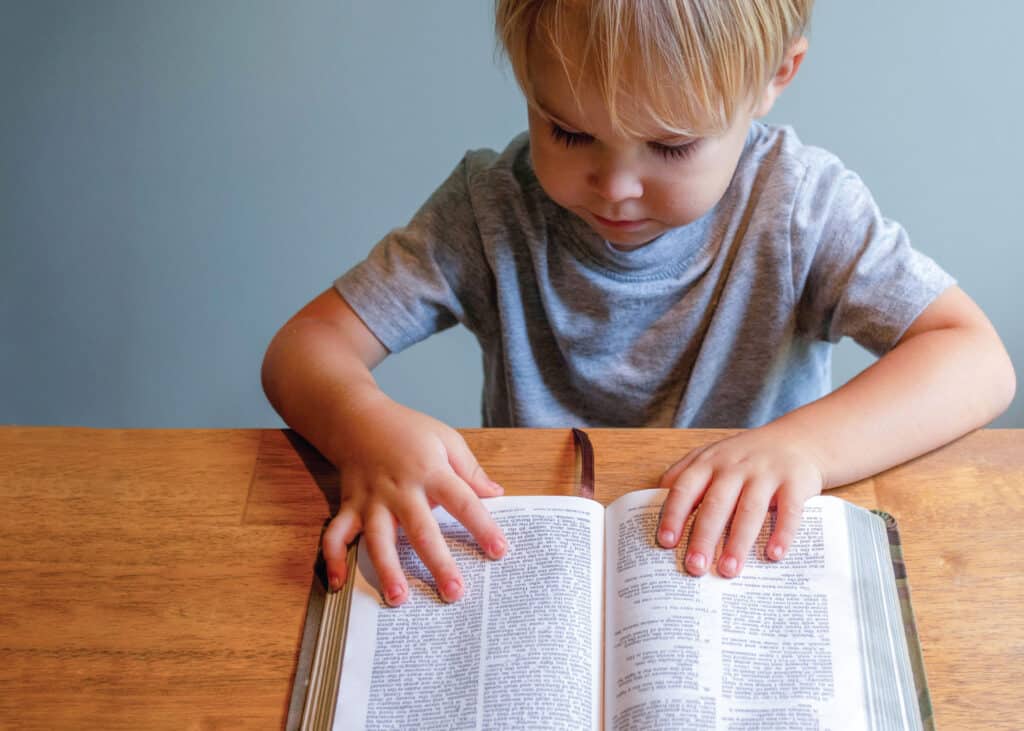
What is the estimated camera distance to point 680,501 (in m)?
0.61

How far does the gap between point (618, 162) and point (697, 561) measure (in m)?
0.28

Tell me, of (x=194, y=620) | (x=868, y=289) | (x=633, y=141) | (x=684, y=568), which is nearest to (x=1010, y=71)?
(x=868, y=289)

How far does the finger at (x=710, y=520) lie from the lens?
0.58m

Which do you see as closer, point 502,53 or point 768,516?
point 768,516

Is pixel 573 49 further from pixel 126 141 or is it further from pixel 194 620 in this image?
pixel 126 141

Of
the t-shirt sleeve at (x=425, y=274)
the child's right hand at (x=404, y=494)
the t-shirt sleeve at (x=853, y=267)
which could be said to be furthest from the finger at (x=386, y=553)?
the t-shirt sleeve at (x=853, y=267)

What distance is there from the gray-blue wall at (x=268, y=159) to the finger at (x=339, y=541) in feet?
2.64

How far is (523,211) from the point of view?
0.86m

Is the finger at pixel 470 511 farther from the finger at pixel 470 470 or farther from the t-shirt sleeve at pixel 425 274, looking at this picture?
the t-shirt sleeve at pixel 425 274

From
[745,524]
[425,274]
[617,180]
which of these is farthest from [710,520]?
[425,274]

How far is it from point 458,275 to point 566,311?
10 cm

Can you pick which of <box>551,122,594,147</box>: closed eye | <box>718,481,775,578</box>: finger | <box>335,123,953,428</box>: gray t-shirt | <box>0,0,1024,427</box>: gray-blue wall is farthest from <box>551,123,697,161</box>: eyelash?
<box>0,0,1024,427</box>: gray-blue wall

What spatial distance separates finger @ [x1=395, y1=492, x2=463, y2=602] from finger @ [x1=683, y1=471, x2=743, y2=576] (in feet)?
0.44

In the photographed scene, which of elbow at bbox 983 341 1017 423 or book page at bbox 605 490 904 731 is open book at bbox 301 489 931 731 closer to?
book page at bbox 605 490 904 731
